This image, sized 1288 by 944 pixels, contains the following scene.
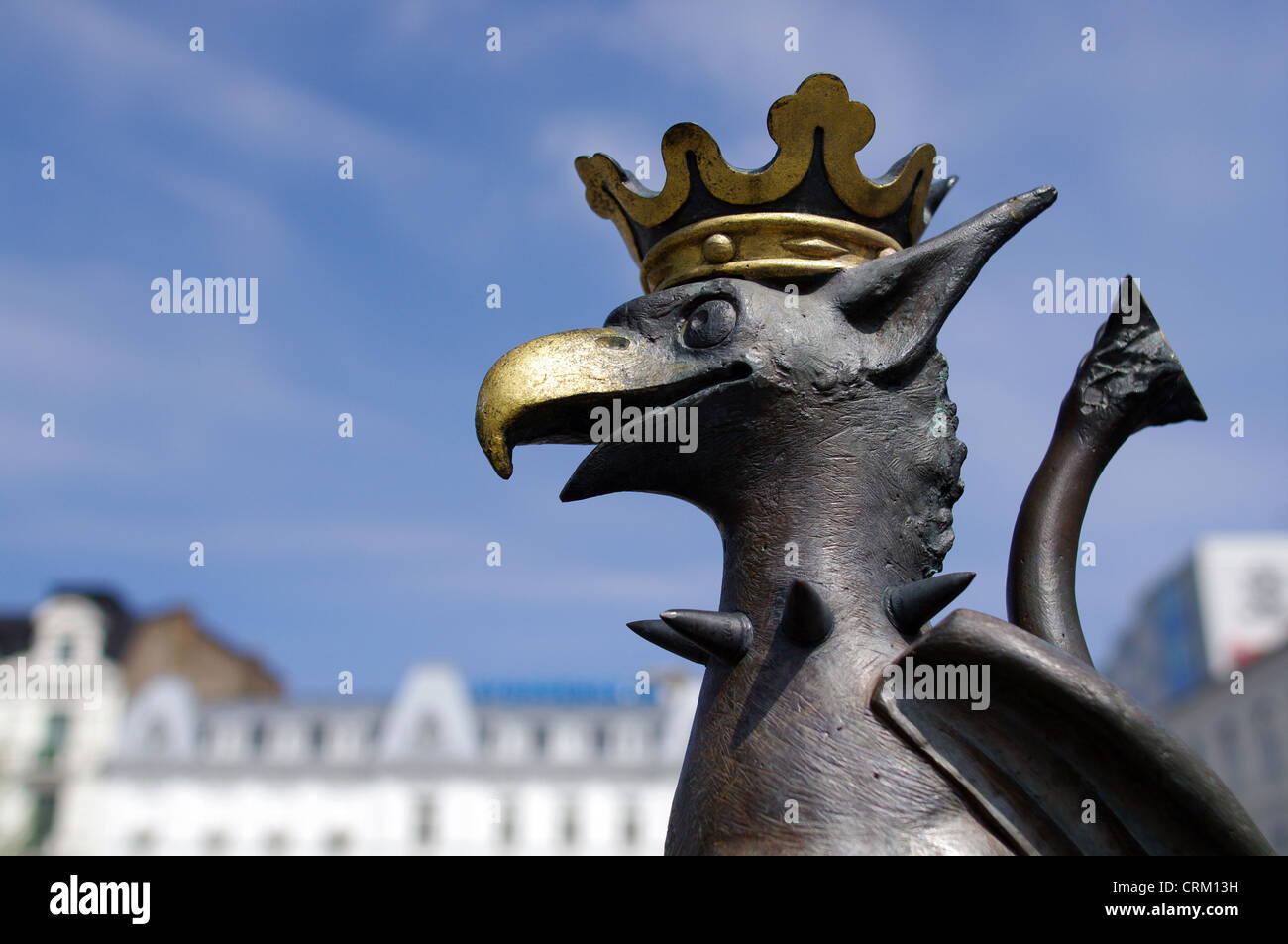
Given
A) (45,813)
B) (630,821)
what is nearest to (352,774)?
(630,821)

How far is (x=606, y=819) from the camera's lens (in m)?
31.0

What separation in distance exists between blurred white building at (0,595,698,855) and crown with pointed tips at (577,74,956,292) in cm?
2844

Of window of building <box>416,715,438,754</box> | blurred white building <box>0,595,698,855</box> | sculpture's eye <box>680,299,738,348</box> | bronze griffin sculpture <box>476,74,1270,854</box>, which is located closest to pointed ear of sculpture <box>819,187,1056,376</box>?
bronze griffin sculpture <box>476,74,1270,854</box>

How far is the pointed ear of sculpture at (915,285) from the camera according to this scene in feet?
8.68

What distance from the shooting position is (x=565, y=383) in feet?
8.20

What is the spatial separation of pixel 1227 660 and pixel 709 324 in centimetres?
4344

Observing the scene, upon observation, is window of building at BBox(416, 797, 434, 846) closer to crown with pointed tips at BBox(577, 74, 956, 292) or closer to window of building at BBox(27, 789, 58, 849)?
window of building at BBox(27, 789, 58, 849)

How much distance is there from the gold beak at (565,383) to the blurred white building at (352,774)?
2862 centimetres

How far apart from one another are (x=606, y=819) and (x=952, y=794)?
29978 millimetres

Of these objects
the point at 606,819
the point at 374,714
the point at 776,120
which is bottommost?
the point at 606,819

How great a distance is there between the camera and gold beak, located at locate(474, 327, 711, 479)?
247cm

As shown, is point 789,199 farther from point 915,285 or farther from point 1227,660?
point 1227,660
